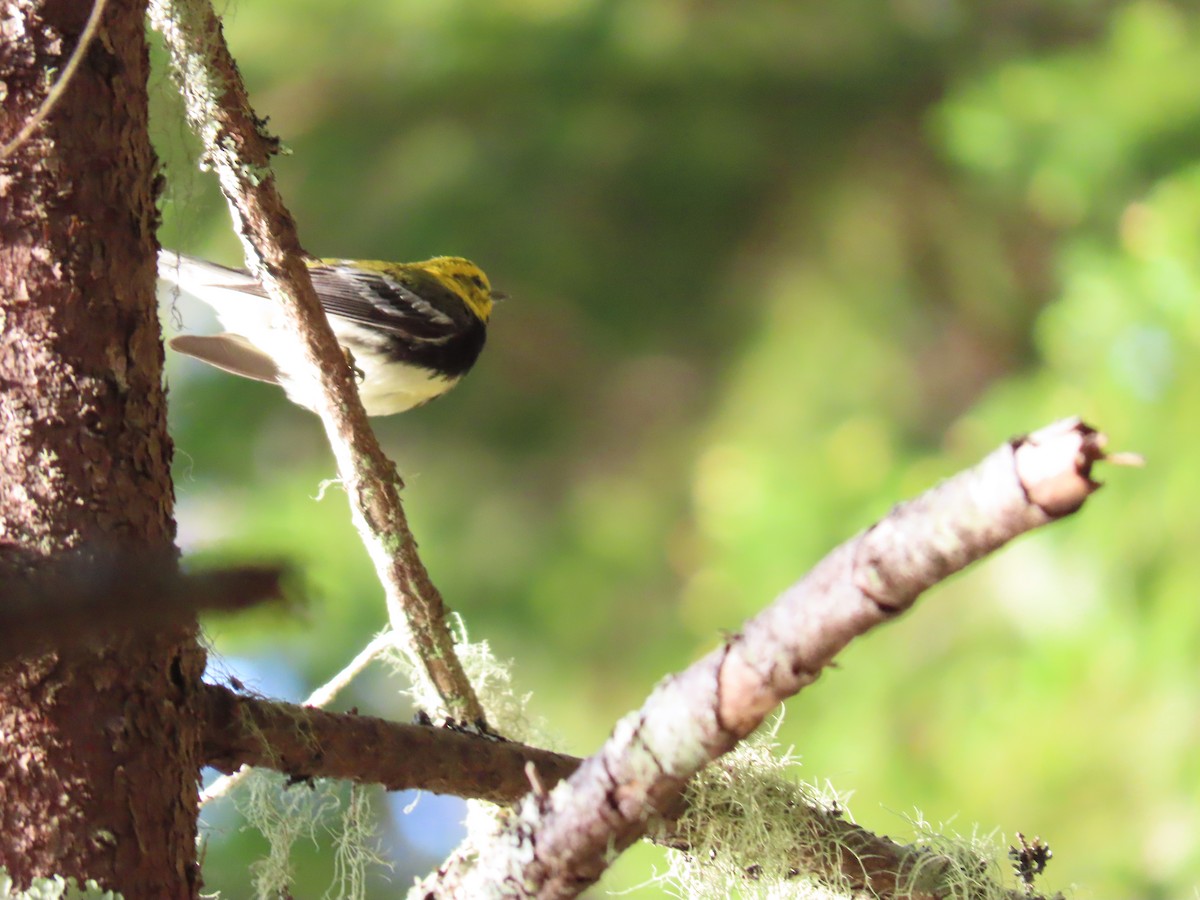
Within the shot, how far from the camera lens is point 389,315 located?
1898mm

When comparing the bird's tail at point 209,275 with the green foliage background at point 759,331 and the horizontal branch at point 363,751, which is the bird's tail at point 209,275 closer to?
the green foliage background at point 759,331

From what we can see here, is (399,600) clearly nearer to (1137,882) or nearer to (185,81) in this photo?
(185,81)

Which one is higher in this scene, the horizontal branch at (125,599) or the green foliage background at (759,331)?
the green foliage background at (759,331)

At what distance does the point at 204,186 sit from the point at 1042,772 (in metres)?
1.44

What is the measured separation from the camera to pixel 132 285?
0.63 metres

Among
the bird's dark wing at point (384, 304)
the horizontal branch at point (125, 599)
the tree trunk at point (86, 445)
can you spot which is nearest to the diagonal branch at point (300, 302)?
the tree trunk at point (86, 445)

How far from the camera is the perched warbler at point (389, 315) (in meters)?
1.69

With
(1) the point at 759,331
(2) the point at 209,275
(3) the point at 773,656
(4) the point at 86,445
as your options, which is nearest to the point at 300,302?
(4) the point at 86,445

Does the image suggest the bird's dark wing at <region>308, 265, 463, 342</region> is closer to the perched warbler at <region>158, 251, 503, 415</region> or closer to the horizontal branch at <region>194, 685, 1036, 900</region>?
the perched warbler at <region>158, 251, 503, 415</region>

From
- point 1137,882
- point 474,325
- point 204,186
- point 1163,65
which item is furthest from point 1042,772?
point 204,186

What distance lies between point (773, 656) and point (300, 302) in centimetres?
49

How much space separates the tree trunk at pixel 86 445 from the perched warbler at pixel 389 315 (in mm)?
972

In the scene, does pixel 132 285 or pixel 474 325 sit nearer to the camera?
pixel 132 285

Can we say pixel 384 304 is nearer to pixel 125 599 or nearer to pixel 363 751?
pixel 363 751
